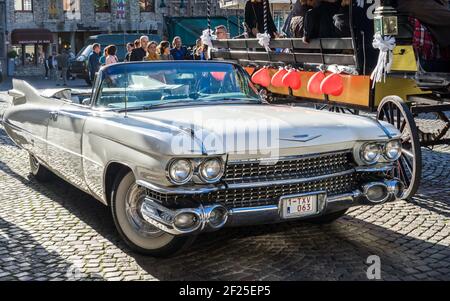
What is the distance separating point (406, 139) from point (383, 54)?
87cm

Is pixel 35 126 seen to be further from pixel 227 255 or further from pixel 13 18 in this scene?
pixel 13 18

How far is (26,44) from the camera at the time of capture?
124 ft

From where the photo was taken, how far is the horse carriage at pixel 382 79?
5715 millimetres

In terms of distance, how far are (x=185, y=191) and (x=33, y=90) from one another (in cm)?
336

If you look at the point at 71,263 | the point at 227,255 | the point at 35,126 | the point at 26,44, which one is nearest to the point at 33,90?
the point at 35,126

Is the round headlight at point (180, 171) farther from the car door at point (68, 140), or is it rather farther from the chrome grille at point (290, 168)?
the car door at point (68, 140)

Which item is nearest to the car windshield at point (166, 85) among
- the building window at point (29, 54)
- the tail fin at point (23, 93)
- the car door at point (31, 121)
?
the car door at point (31, 121)

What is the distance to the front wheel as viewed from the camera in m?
4.20

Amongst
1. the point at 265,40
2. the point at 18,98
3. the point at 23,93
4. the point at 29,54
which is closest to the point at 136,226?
the point at 23,93

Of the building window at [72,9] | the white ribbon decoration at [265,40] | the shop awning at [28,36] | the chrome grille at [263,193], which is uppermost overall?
the building window at [72,9]

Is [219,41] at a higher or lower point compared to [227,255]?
higher

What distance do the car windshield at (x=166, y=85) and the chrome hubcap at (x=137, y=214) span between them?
2.68ft

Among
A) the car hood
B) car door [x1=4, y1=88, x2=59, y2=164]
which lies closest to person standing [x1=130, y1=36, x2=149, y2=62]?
car door [x1=4, y1=88, x2=59, y2=164]
